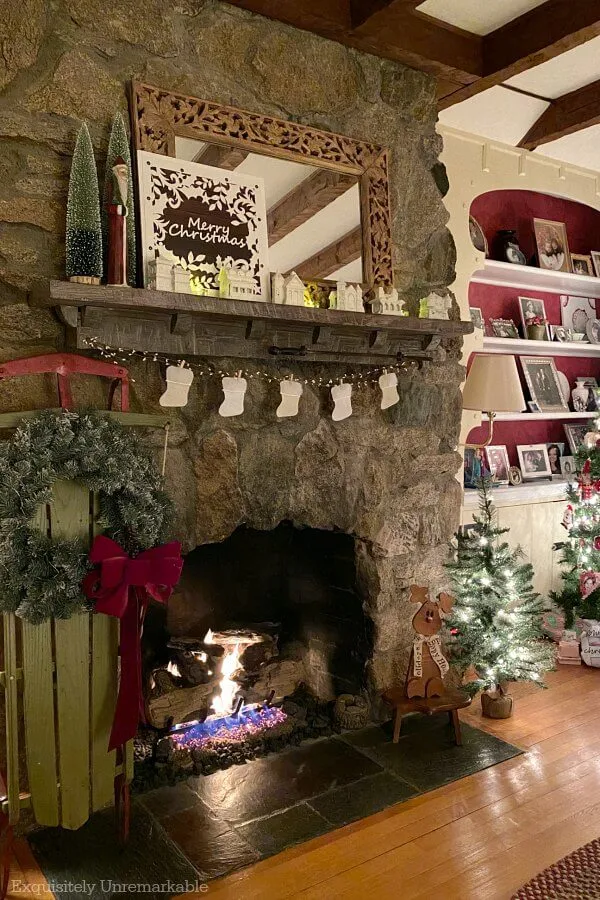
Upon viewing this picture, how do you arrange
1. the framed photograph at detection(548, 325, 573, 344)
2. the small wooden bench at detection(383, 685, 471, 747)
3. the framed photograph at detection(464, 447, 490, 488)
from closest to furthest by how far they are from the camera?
the small wooden bench at detection(383, 685, 471, 747) → the framed photograph at detection(464, 447, 490, 488) → the framed photograph at detection(548, 325, 573, 344)

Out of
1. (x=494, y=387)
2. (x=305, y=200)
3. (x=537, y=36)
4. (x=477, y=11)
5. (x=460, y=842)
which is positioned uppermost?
(x=477, y=11)

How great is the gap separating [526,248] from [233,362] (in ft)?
8.53

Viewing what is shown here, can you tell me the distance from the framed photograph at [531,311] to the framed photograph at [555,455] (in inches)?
30.2

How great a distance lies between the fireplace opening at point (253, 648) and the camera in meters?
2.60

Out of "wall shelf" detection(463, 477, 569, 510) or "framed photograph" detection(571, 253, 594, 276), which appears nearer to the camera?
"wall shelf" detection(463, 477, 569, 510)

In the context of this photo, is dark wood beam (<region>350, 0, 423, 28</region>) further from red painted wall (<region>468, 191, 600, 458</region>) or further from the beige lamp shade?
red painted wall (<region>468, 191, 600, 458</region>)

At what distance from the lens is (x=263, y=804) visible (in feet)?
7.30

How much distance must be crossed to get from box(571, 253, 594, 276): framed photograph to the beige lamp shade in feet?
4.66

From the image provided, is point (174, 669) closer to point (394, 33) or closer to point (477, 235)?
point (394, 33)

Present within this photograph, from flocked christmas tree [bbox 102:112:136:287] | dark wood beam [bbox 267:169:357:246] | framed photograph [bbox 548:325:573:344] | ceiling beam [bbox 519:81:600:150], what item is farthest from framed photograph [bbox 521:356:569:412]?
flocked christmas tree [bbox 102:112:136:287]

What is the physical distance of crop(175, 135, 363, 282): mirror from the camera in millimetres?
2287

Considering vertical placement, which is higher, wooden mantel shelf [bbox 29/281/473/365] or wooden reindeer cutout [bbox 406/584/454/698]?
wooden mantel shelf [bbox 29/281/473/365]

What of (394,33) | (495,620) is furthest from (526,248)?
(495,620)

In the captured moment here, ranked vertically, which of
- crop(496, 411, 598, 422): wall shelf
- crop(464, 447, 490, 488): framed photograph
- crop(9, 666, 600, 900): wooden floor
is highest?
crop(496, 411, 598, 422): wall shelf
